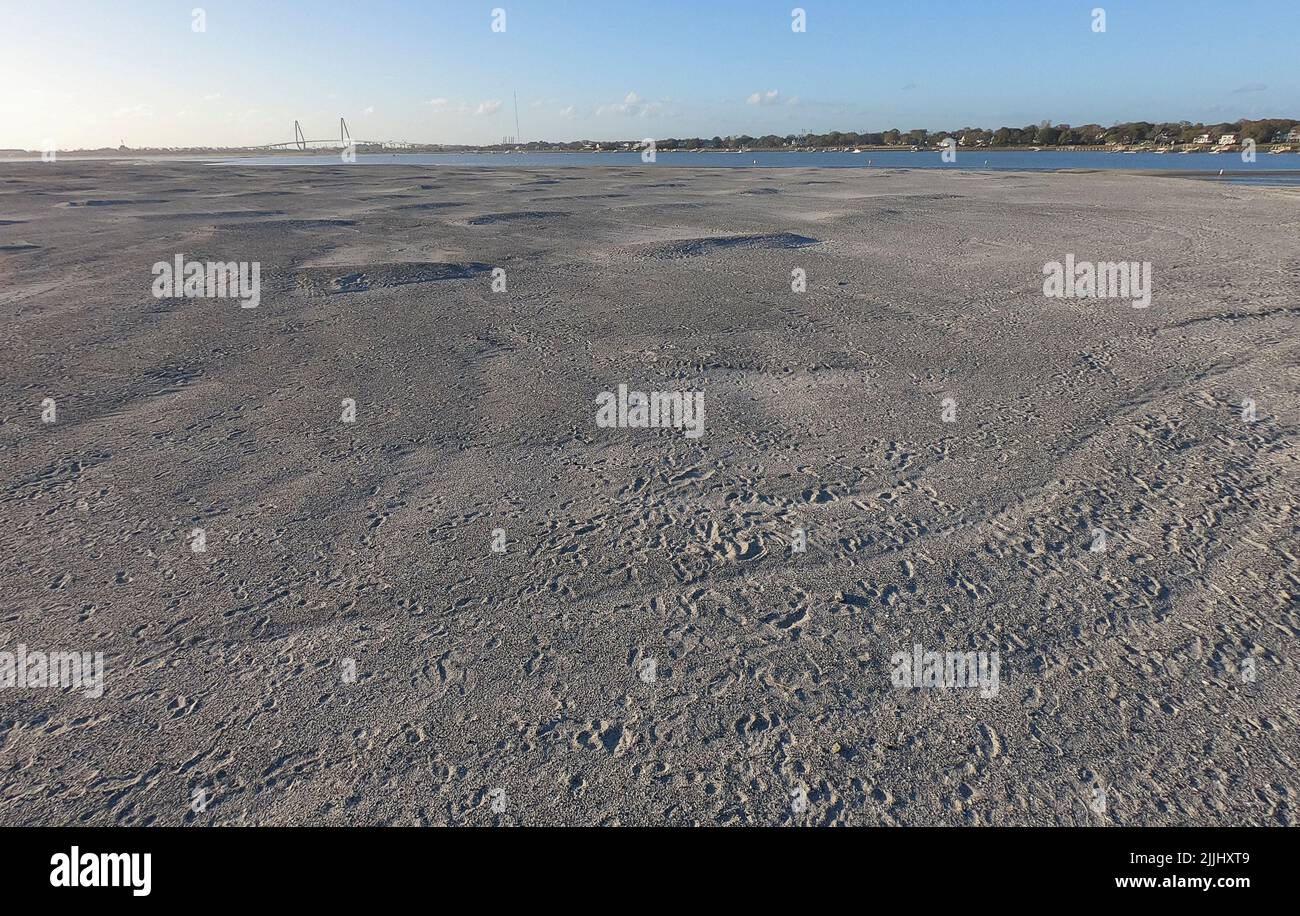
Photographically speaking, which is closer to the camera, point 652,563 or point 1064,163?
point 652,563

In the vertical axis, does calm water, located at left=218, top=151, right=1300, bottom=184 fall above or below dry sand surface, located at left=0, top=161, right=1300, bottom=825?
above

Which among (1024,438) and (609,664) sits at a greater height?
(1024,438)

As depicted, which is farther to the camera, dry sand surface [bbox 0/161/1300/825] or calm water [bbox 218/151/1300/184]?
calm water [bbox 218/151/1300/184]

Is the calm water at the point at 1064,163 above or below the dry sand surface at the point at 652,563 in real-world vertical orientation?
above

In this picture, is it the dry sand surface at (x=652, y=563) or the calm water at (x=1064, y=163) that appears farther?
the calm water at (x=1064, y=163)
